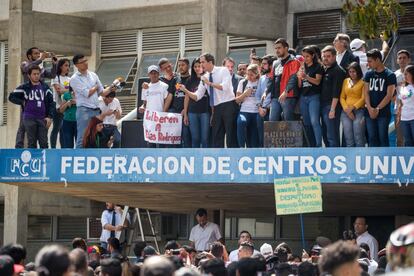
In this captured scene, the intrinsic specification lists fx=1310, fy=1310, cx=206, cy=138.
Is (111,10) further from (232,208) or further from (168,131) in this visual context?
(168,131)

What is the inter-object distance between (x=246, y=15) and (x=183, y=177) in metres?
6.12

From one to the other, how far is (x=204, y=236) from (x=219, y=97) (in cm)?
267

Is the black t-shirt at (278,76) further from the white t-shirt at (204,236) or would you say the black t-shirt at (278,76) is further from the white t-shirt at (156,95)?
the white t-shirt at (204,236)

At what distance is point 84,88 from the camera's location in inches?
823

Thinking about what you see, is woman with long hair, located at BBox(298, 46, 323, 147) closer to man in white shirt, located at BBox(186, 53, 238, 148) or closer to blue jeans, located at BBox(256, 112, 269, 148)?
blue jeans, located at BBox(256, 112, 269, 148)

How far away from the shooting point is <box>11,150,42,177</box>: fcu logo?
21.1 meters

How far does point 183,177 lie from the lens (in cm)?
2022

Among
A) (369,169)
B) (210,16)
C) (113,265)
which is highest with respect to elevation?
(210,16)

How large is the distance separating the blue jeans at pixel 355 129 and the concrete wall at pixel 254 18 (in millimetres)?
6126

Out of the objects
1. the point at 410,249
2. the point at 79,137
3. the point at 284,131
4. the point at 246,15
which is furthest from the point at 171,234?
the point at 410,249

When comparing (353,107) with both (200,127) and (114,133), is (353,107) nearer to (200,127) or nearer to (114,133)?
(200,127)

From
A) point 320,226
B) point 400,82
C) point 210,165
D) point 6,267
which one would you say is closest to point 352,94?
point 400,82

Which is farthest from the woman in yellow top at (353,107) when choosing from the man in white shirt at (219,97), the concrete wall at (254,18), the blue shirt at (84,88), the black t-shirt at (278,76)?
the concrete wall at (254,18)

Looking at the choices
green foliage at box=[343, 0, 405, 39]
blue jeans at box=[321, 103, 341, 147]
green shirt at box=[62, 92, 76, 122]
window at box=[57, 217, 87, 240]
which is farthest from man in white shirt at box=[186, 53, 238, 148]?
window at box=[57, 217, 87, 240]
